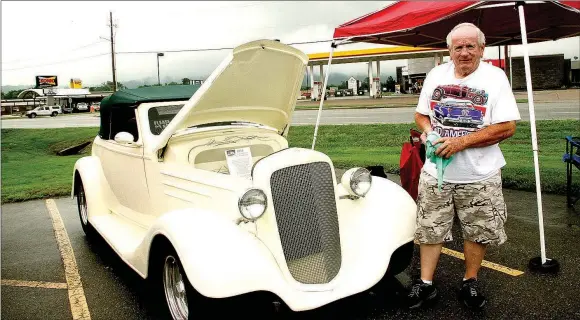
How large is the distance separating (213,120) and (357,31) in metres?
2.51

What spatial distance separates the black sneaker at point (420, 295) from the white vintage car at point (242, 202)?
0.66 ft

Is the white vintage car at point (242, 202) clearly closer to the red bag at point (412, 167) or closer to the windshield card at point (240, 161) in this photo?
the windshield card at point (240, 161)

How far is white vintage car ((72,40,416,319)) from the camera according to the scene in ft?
9.64

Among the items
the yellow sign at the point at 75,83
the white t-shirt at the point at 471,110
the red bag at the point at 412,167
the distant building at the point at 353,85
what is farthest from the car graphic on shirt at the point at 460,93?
the yellow sign at the point at 75,83

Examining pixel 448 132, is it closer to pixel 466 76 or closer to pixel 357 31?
pixel 466 76

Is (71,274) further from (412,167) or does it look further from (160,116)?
(412,167)

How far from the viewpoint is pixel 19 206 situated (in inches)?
304

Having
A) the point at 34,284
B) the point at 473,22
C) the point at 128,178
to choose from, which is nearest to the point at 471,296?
the point at 128,178

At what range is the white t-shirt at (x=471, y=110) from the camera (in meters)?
3.27

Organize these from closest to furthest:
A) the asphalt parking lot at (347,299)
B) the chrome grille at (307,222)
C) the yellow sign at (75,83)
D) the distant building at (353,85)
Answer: the chrome grille at (307,222), the asphalt parking lot at (347,299), the distant building at (353,85), the yellow sign at (75,83)

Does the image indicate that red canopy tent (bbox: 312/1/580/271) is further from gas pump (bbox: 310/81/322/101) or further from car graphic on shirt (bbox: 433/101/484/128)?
gas pump (bbox: 310/81/322/101)

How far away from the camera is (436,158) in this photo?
11.1 ft

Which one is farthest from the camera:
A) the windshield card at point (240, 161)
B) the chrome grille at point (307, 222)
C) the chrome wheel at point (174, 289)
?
the windshield card at point (240, 161)

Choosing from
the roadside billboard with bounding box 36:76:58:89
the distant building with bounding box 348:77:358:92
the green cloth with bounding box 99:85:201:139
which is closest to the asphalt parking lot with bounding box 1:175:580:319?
the green cloth with bounding box 99:85:201:139
